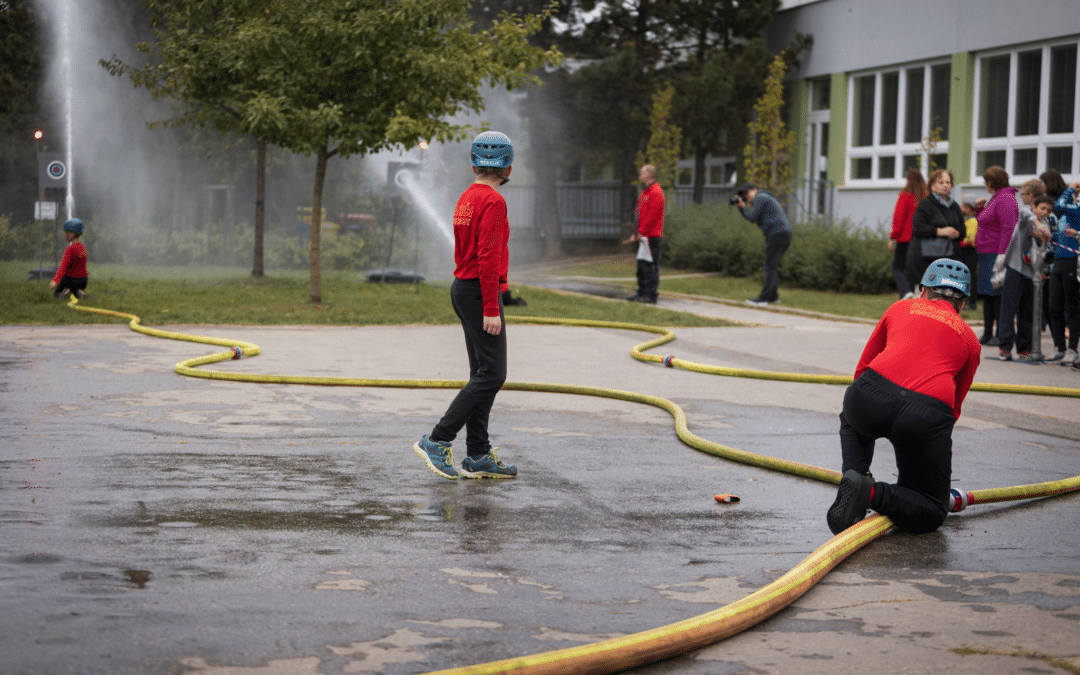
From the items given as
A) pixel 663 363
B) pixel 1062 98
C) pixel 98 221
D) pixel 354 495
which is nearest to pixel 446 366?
pixel 663 363

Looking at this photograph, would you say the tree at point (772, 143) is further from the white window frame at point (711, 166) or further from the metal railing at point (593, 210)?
the metal railing at point (593, 210)

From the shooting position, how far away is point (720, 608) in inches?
155

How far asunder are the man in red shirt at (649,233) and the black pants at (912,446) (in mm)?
12035

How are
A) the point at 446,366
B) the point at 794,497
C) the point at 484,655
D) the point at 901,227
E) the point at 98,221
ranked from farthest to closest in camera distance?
the point at 98,221 < the point at 901,227 < the point at 446,366 < the point at 794,497 < the point at 484,655

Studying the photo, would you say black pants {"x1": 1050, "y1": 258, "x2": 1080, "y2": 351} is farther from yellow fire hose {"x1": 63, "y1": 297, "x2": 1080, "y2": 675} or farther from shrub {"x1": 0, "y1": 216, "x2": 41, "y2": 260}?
shrub {"x1": 0, "y1": 216, "x2": 41, "y2": 260}

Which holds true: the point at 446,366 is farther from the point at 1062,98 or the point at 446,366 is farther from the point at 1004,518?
the point at 1062,98

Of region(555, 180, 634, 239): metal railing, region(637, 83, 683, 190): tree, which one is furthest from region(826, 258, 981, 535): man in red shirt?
region(555, 180, 634, 239): metal railing

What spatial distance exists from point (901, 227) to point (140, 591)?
43.1 ft

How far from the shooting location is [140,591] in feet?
13.3

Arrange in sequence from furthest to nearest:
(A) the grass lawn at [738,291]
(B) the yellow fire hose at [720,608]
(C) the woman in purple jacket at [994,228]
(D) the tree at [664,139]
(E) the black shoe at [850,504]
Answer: (D) the tree at [664,139], (A) the grass lawn at [738,291], (C) the woman in purple jacket at [994,228], (E) the black shoe at [850,504], (B) the yellow fire hose at [720,608]

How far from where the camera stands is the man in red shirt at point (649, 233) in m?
17.5

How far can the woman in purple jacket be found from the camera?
1238 centimetres

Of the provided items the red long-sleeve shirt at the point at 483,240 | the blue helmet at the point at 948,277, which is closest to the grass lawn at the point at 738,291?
the blue helmet at the point at 948,277

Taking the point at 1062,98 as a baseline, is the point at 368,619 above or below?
below
